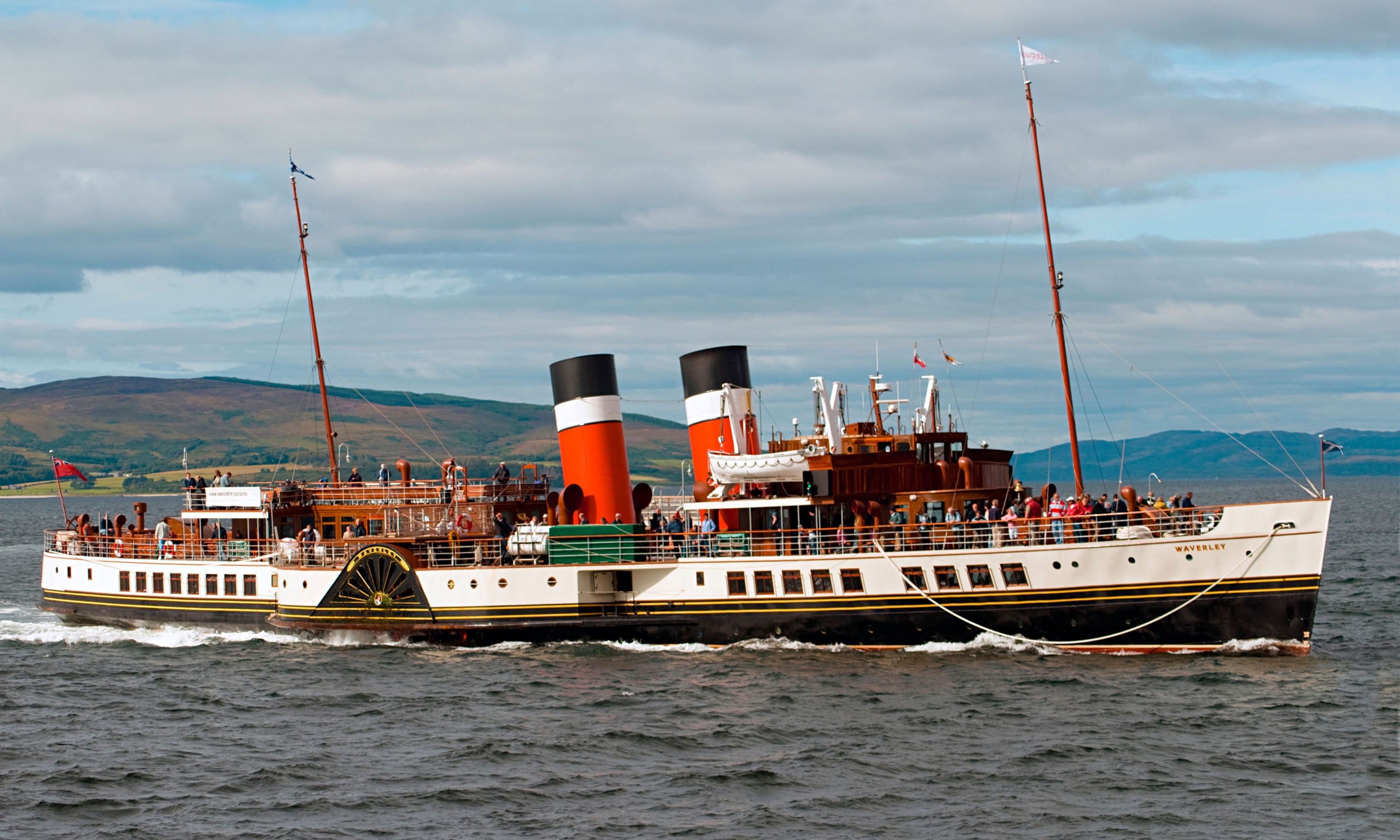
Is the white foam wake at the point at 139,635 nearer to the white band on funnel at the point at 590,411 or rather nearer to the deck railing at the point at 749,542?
the deck railing at the point at 749,542

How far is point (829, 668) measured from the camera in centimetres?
3372

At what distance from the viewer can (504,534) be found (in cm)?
4050

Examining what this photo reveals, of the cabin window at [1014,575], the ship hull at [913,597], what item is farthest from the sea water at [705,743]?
the cabin window at [1014,575]

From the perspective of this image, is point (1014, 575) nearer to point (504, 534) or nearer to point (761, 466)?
point (761, 466)

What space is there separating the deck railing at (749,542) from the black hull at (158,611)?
1601 mm

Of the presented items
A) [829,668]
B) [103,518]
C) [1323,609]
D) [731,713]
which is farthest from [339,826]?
[1323,609]

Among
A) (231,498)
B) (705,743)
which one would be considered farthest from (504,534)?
(705,743)

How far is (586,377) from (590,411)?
3.58ft

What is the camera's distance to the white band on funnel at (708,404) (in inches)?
A: 1678

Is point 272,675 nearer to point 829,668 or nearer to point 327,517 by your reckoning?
point 327,517

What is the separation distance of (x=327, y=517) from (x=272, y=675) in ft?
29.2

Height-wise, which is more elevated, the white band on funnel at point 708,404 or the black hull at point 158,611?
the white band on funnel at point 708,404

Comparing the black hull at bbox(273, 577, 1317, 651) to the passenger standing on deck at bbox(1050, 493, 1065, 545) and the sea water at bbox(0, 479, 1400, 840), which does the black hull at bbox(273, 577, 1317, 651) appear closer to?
the sea water at bbox(0, 479, 1400, 840)

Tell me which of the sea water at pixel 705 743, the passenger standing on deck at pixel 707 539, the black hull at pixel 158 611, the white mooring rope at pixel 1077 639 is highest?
the passenger standing on deck at pixel 707 539
